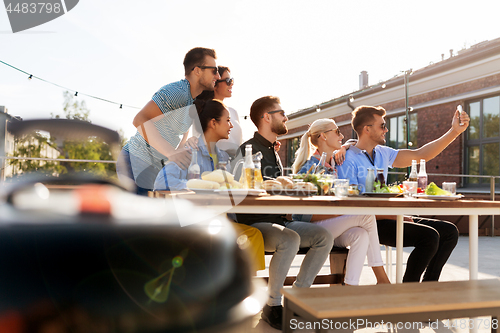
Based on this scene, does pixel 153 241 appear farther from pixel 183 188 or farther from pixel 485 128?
pixel 485 128

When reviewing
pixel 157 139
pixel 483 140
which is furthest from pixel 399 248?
pixel 483 140

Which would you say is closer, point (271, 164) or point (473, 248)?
point (473, 248)

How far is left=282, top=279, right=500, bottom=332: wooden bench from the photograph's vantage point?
1.31 m

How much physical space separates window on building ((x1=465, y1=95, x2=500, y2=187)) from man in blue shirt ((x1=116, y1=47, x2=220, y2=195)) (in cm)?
975

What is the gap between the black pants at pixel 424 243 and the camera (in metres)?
2.51

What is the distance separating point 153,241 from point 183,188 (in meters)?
1.16

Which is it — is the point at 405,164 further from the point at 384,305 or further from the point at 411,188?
the point at 384,305

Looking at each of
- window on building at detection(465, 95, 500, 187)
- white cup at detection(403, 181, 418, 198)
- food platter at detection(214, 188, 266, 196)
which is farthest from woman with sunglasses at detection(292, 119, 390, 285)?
window on building at detection(465, 95, 500, 187)

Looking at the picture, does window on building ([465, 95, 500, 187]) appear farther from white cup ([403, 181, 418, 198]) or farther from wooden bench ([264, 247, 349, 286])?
wooden bench ([264, 247, 349, 286])

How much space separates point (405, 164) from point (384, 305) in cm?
236

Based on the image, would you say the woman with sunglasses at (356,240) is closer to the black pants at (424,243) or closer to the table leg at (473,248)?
the black pants at (424,243)

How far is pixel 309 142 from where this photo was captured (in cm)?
352

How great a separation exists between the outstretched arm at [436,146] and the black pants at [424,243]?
734 millimetres

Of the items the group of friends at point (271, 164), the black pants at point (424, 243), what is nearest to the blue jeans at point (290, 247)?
the group of friends at point (271, 164)
